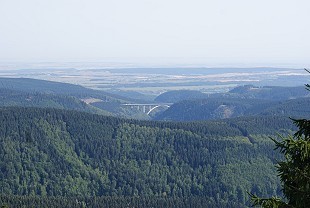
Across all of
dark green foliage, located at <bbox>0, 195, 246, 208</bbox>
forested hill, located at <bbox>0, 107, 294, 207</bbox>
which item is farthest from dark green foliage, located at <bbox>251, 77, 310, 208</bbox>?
forested hill, located at <bbox>0, 107, 294, 207</bbox>

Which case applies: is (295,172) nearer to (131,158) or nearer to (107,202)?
(107,202)

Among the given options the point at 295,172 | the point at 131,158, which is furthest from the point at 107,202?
the point at 295,172

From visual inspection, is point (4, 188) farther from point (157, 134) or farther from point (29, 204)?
point (157, 134)

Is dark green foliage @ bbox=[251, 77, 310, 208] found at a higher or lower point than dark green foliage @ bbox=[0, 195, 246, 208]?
higher

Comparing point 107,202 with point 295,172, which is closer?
point 295,172

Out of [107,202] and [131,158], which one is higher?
[107,202]

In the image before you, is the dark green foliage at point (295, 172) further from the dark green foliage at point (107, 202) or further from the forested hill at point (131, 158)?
the forested hill at point (131, 158)

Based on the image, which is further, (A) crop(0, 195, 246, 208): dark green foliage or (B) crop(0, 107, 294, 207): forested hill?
(B) crop(0, 107, 294, 207): forested hill

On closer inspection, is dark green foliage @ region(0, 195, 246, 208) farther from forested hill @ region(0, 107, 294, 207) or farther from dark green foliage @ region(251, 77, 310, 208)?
dark green foliage @ region(251, 77, 310, 208)
